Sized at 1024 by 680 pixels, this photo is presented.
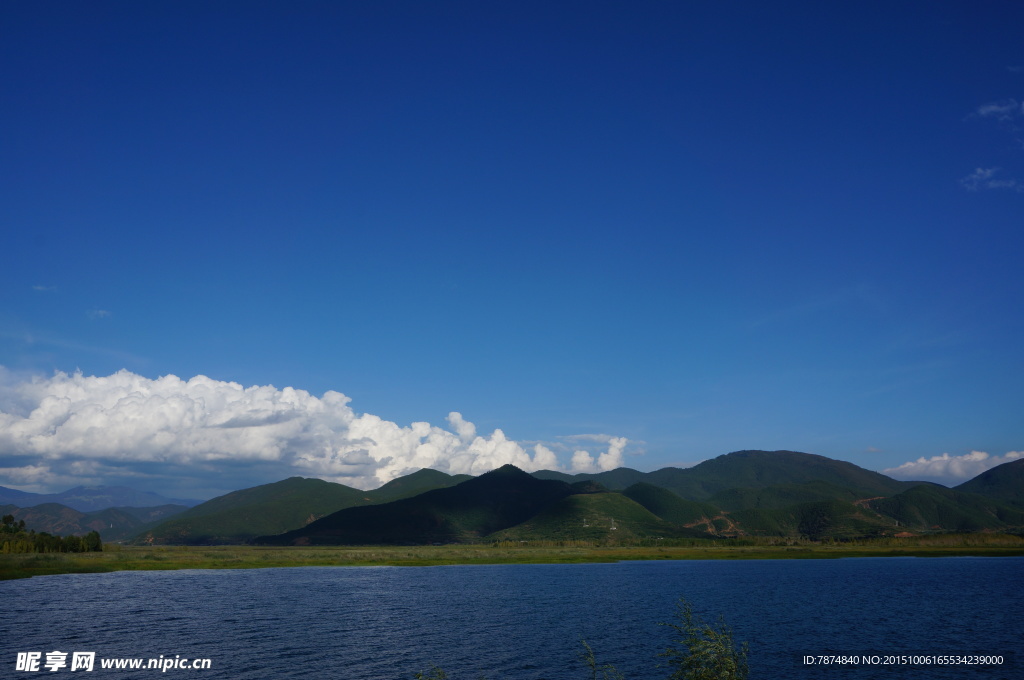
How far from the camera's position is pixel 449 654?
68562 millimetres

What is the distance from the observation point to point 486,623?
9062 cm

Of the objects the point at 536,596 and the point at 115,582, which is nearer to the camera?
the point at 536,596

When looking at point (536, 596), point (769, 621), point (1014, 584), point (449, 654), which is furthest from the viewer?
point (1014, 584)

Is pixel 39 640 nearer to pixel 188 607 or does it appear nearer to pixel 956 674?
pixel 188 607

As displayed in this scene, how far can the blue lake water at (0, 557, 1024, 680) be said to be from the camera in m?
62.3

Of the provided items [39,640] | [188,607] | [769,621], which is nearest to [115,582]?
[188,607]

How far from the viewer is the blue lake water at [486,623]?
62312 millimetres

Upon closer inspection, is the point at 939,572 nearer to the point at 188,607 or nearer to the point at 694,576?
the point at 694,576

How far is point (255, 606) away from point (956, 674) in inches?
3684

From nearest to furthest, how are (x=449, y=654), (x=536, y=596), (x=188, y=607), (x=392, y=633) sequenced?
(x=449, y=654) < (x=392, y=633) < (x=188, y=607) < (x=536, y=596)

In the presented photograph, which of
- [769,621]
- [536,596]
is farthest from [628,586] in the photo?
[769,621]

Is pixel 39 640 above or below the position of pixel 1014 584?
above

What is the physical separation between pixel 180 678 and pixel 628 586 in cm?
10793

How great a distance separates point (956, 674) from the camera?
58.2 metres
